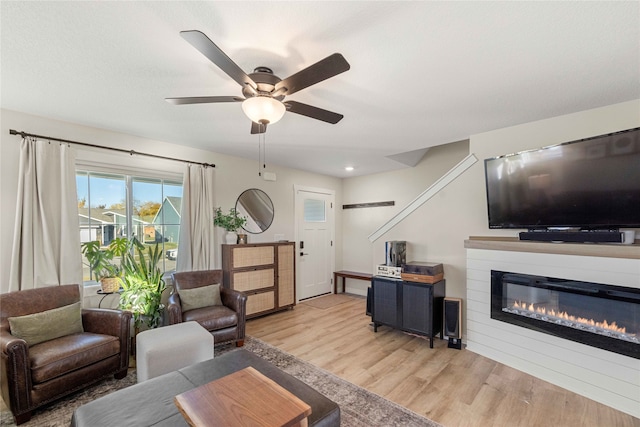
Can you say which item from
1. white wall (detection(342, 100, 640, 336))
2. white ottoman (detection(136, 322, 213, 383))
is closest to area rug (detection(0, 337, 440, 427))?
white ottoman (detection(136, 322, 213, 383))

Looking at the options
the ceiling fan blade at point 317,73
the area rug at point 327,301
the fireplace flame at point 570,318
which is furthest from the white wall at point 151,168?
the fireplace flame at point 570,318

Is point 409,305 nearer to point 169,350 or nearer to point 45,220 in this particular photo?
point 169,350

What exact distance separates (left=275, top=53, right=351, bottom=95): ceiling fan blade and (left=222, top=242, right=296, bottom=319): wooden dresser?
9.07 feet

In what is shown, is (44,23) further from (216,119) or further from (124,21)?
(216,119)

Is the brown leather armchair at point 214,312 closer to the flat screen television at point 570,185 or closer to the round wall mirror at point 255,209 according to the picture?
the round wall mirror at point 255,209

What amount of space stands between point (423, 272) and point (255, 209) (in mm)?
2749

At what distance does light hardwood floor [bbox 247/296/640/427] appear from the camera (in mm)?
1999

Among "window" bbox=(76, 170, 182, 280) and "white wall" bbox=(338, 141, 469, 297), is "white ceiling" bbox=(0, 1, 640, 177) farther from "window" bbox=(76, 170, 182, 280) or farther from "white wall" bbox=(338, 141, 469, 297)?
"white wall" bbox=(338, 141, 469, 297)

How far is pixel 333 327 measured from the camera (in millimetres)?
3727

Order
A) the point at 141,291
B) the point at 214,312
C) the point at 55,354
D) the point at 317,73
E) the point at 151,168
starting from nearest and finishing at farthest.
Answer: the point at 317,73 < the point at 55,354 < the point at 141,291 < the point at 214,312 < the point at 151,168

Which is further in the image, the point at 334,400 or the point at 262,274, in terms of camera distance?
the point at 262,274

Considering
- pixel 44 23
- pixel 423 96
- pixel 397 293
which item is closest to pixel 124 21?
pixel 44 23

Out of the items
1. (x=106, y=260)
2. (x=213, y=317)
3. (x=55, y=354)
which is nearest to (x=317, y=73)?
(x=213, y=317)

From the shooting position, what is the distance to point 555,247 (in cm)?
239
